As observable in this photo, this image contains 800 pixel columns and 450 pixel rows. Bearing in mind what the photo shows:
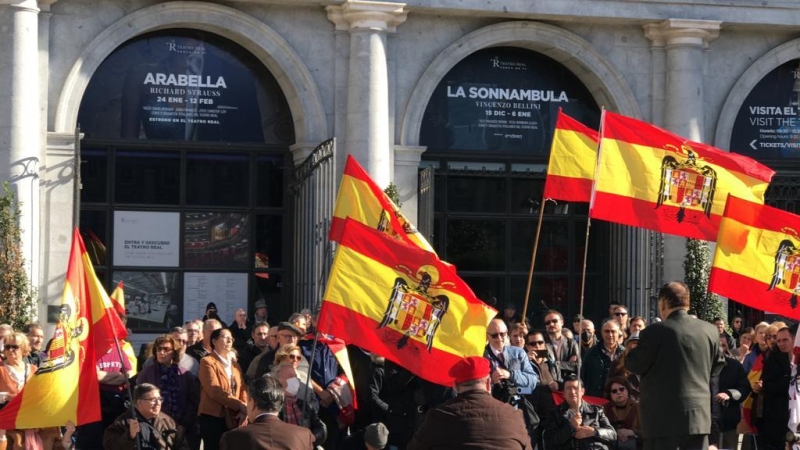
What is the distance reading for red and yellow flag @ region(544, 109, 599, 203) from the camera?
593 inches

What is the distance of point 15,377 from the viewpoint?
1302 cm

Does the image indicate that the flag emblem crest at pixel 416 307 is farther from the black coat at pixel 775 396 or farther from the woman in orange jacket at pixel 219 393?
the black coat at pixel 775 396

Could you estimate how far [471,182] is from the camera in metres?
23.0

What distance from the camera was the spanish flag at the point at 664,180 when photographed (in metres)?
14.7

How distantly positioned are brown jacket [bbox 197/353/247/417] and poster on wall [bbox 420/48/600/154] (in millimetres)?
9750

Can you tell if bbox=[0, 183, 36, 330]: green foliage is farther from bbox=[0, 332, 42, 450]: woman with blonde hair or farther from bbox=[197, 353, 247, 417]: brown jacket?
bbox=[197, 353, 247, 417]: brown jacket

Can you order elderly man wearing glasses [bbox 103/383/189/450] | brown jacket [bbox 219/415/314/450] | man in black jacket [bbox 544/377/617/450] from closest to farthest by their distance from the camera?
1. brown jacket [bbox 219/415/314/450]
2. elderly man wearing glasses [bbox 103/383/189/450]
3. man in black jacket [bbox 544/377/617/450]

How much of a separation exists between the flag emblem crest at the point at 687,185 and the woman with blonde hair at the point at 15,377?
621 cm

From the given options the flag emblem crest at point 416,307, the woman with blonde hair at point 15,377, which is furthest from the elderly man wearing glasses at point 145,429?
the flag emblem crest at point 416,307

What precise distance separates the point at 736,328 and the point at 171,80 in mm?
9077

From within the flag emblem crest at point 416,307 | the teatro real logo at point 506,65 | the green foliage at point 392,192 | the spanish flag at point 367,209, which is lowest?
the flag emblem crest at point 416,307

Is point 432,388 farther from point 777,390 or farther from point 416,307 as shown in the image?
point 777,390

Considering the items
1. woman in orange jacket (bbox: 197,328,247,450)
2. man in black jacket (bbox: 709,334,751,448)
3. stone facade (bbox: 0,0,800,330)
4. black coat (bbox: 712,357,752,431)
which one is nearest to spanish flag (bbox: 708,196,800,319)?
man in black jacket (bbox: 709,334,751,448)

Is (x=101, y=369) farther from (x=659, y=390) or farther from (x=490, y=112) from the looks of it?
(x=490, y=112)
